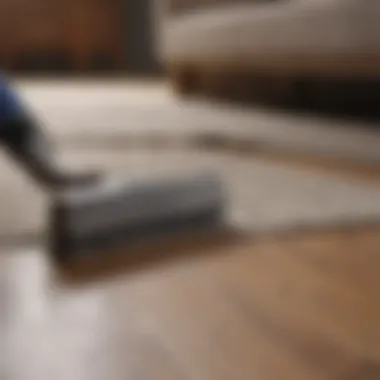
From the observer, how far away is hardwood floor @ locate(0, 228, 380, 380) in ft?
2.15

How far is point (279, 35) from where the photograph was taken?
7.75 ft

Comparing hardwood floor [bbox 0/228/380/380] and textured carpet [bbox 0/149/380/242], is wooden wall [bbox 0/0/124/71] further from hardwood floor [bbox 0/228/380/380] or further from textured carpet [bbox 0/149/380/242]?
hardwood floor [bbox 0/228/380/380]

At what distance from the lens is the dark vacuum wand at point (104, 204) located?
1.01 meters

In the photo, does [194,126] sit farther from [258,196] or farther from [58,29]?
[58,29]

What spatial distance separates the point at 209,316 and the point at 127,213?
0.31 meters

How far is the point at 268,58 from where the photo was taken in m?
2.60

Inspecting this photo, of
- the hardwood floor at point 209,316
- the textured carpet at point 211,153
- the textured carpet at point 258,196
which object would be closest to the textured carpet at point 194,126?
the textured carpet at point 211,153

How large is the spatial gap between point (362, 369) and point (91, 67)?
16.4ft

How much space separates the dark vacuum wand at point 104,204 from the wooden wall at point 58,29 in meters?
4.12

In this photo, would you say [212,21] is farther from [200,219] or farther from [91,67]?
[91,67]

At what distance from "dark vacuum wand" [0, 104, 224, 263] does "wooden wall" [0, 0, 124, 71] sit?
4123mm

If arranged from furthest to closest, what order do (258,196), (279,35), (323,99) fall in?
1. (323,99)
2. (279,35)
3. (258,196)

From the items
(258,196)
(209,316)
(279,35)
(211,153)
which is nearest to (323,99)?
(279,35)

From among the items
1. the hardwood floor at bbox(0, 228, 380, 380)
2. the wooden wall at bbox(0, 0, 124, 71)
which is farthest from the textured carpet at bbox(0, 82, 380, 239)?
the wooden wall at bbox(0, 0, 124, 71)
